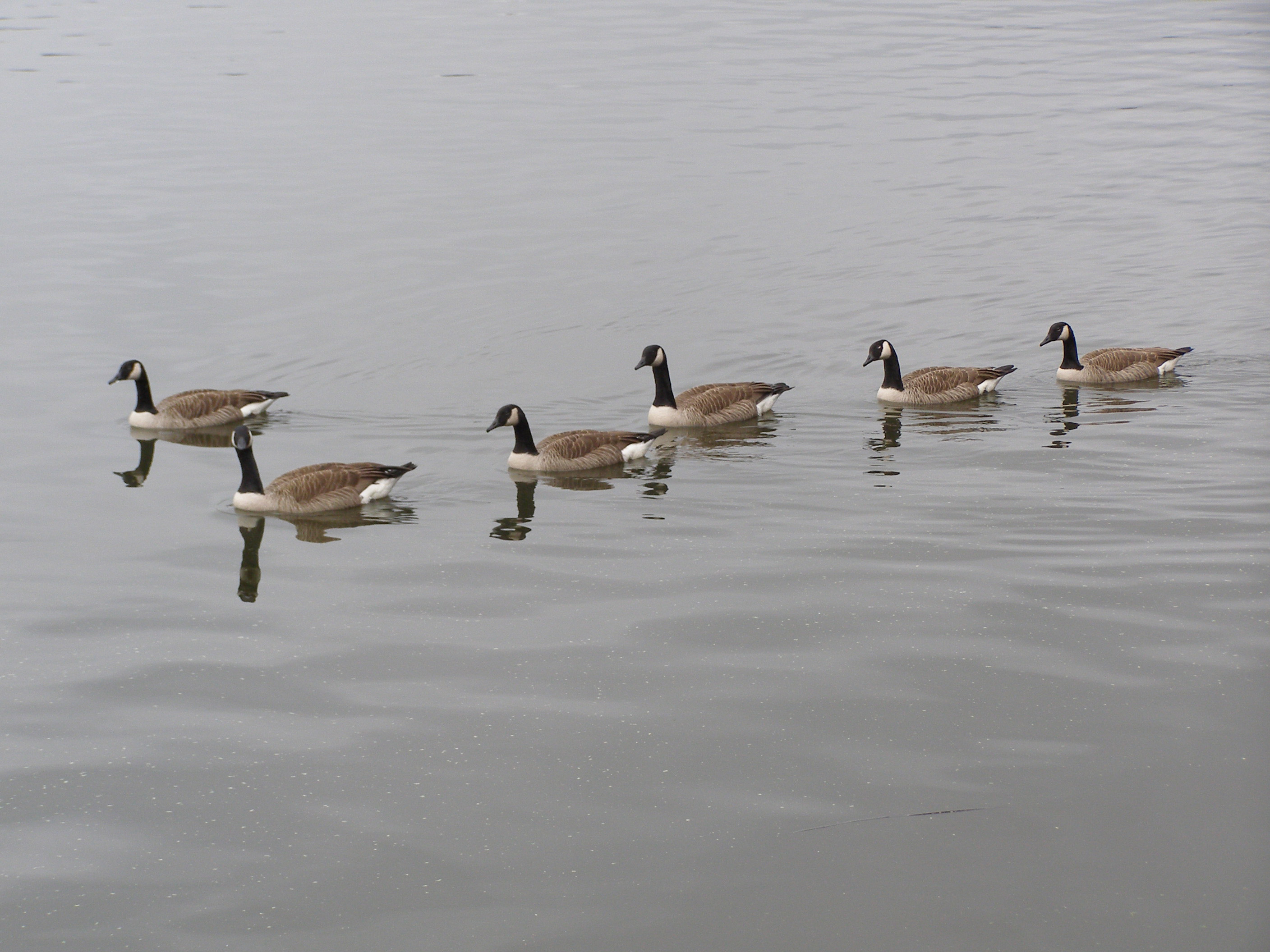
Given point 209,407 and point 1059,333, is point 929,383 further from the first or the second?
point 209,407

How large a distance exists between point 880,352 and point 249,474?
929 centimetres

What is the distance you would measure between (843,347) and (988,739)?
567 inches

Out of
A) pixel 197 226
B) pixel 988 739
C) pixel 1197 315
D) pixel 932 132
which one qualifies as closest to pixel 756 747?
pixel 988 739

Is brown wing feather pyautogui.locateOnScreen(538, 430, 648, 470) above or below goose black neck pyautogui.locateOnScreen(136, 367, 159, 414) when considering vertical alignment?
below

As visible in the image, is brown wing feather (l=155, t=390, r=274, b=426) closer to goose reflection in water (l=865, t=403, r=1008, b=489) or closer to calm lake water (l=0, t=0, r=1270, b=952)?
calm lake water (l=0, t=0, r=1270, b=952)

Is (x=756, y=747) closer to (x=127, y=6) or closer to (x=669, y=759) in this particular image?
(x=669, y=759)

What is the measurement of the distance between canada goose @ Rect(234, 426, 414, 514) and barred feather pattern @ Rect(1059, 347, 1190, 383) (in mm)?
10786

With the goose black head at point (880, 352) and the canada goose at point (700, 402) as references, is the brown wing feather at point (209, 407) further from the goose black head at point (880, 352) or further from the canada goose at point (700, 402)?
the goose black head at point (880, 352)

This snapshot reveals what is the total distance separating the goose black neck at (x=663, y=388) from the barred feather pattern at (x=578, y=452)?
167 cm

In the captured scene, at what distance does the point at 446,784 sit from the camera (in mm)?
10211

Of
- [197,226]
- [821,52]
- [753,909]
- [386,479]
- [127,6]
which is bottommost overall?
[753,909]

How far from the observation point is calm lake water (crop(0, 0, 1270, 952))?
29.7 feet

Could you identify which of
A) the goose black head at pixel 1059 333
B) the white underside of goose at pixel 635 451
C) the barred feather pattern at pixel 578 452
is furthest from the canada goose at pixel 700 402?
the goose black head at pixel 1059 333

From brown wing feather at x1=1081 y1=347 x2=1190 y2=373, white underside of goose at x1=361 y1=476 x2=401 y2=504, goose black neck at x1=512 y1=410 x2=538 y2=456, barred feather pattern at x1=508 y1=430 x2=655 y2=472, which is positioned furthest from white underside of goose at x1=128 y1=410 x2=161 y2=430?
brown wing feather at x1=1081 y1=347 x2=1190 y2=373
